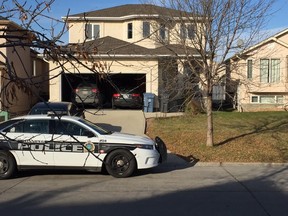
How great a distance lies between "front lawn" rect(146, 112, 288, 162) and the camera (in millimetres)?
14159

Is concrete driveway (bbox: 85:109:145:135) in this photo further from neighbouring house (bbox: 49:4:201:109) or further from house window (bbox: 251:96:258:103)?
Answer: house window (bbox: 251:96:258:103)

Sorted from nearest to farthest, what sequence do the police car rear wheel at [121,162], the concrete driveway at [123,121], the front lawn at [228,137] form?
the police car rear wheel at [121,162]
the front lawn at [228,137]
the concrete driveway at [123,121]

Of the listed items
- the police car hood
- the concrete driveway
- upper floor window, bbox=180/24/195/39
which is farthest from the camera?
the concrete driveway

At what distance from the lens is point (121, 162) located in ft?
35.8

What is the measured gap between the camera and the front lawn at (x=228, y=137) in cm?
1416

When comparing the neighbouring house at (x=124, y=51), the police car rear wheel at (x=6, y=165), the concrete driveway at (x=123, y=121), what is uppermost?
the neighbouring house at (x=124, y=51)

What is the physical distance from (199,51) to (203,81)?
1093 millimetres

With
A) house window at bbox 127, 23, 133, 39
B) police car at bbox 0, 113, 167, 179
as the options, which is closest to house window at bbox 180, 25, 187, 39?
police car at bbox 0, 113, 167, 179

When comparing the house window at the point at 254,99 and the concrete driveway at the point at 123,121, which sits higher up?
the house window at the point at 254,99

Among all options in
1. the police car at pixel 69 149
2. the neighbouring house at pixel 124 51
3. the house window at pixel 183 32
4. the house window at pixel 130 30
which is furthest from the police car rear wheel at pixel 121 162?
the house window at pixel 130 30

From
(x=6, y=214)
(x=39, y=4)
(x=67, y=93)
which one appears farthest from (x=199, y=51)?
(x=67, y=93)

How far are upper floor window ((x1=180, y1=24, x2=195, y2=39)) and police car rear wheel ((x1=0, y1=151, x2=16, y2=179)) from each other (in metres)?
6.71

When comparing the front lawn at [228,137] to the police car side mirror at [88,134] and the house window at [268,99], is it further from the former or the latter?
the house window at [268,99]

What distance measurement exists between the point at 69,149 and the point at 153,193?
286cm
